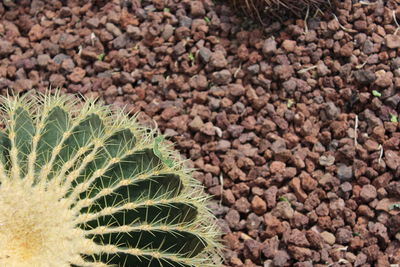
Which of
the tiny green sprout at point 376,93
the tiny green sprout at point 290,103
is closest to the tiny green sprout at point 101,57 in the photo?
the tiny green sprout at point 290,103

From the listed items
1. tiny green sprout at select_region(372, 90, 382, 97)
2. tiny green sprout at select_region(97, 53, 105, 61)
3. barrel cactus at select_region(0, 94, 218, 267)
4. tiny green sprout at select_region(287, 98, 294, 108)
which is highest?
barrel cactus at select_region(0, 94, 218, 267)

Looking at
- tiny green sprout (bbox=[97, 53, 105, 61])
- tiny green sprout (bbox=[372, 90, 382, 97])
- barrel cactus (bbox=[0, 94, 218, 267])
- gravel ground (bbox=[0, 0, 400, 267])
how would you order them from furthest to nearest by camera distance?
tiny green sprout (bbox=[97, 53, 105, 61]) < tiny green sprout (bbox=[372, 90, 382, 97]) < gravel ground (bbox=[0, 0, 400, 267]) < barrel cactus (bbox=[0, 94, 218, 267])

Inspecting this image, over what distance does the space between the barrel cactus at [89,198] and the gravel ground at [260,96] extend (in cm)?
63

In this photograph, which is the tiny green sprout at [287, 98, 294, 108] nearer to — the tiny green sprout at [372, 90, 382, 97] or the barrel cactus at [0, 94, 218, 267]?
the tiny green sprout at [372, 90, 382, 97]

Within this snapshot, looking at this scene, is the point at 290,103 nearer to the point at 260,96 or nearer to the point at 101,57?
the point at 260,96

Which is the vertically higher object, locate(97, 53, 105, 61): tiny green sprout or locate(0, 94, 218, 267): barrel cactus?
locate(0, 94, 218, 267): barrel cactus

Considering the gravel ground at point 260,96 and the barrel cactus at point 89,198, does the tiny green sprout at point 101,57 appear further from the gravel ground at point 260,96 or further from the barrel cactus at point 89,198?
the barrel cactus at point 89,198

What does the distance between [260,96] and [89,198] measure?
1.27m

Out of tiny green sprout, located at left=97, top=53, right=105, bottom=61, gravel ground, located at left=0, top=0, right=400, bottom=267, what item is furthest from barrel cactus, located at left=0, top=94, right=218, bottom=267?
tiny green sprout, located at left=97, top=53, right=105, bottom=61

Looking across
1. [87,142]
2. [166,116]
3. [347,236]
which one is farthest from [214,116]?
[87,142]

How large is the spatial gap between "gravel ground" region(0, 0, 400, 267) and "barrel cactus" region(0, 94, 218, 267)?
627 millimetres

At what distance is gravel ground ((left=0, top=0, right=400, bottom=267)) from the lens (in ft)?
8.36

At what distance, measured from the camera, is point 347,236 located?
249cm

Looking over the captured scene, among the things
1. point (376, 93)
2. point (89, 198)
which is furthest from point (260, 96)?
point (89, 198)
